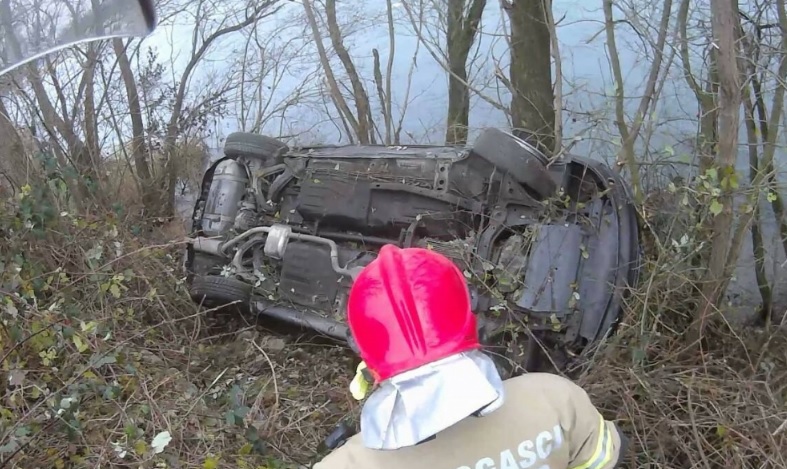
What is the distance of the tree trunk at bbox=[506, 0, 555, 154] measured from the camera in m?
6.27

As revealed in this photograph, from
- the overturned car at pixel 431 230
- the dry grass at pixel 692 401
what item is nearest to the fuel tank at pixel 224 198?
the overturned car at pixel 431 230

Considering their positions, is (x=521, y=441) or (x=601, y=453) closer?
(x=521, y=441)

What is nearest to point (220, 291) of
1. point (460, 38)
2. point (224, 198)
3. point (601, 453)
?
point (224, 198)

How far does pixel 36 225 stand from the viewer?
13.5 ft

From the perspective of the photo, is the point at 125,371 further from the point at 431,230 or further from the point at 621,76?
the point at 621,76

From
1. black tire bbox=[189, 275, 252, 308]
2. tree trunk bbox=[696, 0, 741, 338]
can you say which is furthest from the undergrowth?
tree trunk bbox=[696, 0, 741, 338]

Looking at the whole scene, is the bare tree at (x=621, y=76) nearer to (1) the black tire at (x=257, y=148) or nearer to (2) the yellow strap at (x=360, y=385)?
(1) the black tire at (x=257, y=148)

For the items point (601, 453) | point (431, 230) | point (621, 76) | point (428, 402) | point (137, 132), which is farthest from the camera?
point (137, 132)

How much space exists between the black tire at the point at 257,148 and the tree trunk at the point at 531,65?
7.37 ft

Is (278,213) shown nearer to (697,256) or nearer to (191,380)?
(191,380)

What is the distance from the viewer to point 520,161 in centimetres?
397

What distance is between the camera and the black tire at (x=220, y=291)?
488 cm

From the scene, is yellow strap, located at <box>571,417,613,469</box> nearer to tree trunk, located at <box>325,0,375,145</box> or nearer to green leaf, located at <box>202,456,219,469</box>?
green leaf, located at <box>202,456,219,469</box>

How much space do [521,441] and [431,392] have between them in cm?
29
